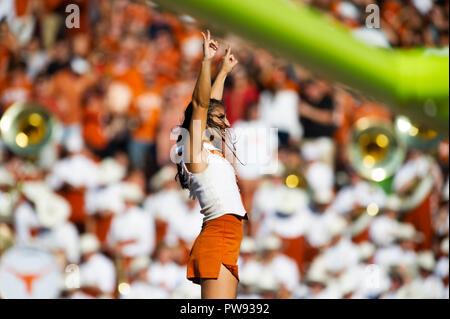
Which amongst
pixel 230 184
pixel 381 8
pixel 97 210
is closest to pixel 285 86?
pixel 381 8

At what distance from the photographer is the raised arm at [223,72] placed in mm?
1565

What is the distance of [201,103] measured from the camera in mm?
1502

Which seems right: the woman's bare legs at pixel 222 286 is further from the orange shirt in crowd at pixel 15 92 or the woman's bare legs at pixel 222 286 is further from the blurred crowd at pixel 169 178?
the orange shirt in crowd at pixel 15 92

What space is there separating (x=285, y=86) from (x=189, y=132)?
5.86 m

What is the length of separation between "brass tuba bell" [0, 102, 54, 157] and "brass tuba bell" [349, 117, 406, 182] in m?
3.09

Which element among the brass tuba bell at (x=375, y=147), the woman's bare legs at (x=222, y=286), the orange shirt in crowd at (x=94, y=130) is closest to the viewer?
the woman's bare legs at (x=222, y=286)

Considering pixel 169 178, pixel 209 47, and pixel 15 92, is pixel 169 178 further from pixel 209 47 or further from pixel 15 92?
pixel 209 47

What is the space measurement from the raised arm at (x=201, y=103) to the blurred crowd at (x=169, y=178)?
14.6 feet

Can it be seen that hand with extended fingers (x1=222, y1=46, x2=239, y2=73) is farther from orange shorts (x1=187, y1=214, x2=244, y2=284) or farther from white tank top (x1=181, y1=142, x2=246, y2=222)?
orange shorts (x1=187, y1=214, x2=244, y2=284)

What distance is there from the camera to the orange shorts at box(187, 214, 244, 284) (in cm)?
156

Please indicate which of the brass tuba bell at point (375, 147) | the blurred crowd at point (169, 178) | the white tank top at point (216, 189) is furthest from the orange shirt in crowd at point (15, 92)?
the white tank top at point (216, 189)

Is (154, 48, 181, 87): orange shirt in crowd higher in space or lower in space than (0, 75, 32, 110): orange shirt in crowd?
higher

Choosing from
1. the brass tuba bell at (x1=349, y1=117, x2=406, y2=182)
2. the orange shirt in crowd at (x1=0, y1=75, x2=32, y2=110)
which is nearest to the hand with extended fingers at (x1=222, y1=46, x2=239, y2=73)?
the orange shirt in crowd at (x1=0, y1=75, x2=32, y2=110)
